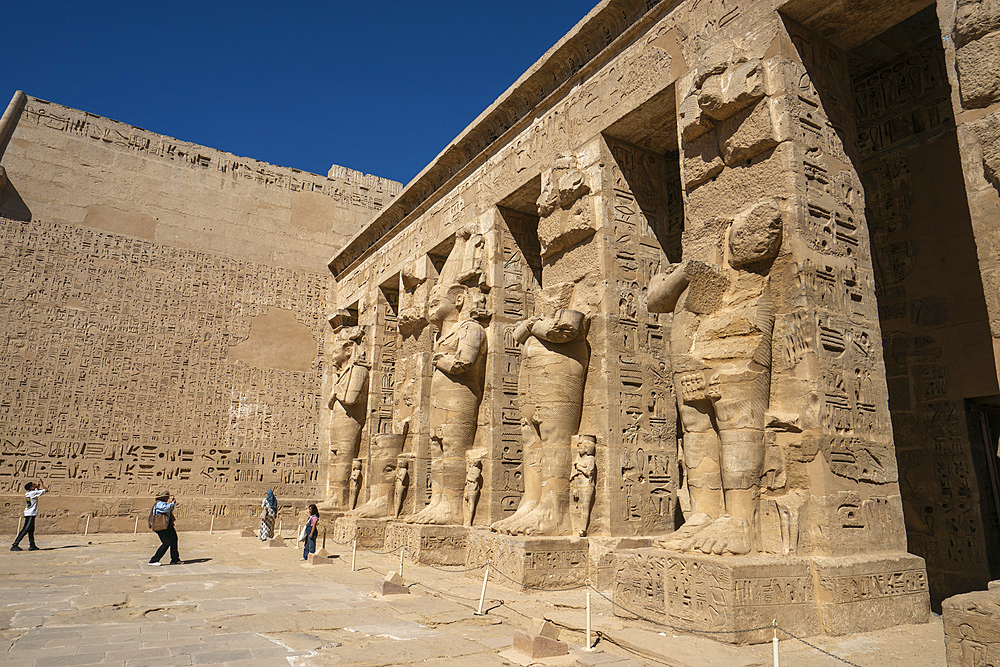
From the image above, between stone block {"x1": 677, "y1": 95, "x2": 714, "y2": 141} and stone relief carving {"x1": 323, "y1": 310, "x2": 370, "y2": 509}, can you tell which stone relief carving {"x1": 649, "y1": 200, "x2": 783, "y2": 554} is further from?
stone relief carving {"x1": 323, "y1": 310, "x2": 370, "y2": 509}

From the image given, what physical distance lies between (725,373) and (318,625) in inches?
133

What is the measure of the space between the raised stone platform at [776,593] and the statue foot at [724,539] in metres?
0.10

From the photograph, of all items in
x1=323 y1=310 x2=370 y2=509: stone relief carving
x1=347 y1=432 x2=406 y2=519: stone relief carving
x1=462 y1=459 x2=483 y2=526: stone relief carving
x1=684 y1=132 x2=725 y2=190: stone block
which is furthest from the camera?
x1=323 y1=310 x2=370 y2=509: stone relief carving

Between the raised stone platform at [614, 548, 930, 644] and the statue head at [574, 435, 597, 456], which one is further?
the statue head at [574, 435, 597, 456]

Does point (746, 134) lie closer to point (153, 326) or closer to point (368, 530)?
point (368, 530)

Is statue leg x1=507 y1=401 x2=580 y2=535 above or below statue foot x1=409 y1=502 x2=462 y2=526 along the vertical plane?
above

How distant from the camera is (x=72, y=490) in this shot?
1309cm

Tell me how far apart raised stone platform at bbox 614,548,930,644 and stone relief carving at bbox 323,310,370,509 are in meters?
8.67

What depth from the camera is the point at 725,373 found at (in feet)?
15.6

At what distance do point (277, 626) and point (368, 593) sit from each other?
65.0 inches

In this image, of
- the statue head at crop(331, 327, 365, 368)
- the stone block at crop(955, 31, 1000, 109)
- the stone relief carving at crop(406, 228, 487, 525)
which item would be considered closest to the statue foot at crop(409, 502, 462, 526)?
the stone relief carving at crop(406, 228, 487, 525)

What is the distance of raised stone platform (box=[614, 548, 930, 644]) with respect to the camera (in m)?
3.95

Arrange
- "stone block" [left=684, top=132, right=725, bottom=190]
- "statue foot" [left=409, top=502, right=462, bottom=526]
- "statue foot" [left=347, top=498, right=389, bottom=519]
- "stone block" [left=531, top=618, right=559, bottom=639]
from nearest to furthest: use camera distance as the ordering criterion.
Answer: "stone block" [left=531, top=618, right=559, bottom=639]
"stone block" [left=684, top=132, right=725, bottom=190]
"statue foot" [left=409, top=502, right=462, bottom=526]
"statue foot" [left=347, top=498, right=389, bottom=519]

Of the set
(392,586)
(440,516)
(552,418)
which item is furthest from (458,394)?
(392,586)
